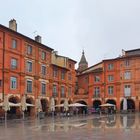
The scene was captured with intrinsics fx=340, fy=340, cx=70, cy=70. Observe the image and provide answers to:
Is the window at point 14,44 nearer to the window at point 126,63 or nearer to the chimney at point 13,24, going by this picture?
the chimney at point 13,24

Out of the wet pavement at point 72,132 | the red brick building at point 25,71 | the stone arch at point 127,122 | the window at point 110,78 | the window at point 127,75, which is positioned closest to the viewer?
the wet pavement at point 72,132

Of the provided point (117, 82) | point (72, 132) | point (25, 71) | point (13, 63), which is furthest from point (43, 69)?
point (72, 132)

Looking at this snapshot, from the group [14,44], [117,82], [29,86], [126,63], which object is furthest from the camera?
[117,82]

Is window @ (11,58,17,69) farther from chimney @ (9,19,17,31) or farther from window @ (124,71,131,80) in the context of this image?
window @ (124,71,131,80)

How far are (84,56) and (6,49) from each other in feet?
229

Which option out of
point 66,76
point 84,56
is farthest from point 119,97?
point 84,56

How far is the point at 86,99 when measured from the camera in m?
82.2

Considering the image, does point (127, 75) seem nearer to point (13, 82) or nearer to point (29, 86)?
point (29, 86)

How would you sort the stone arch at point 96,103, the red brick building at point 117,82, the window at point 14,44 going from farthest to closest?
the stone arch at point 96,103, the red brick building at point 117,82, the window at point 14,44

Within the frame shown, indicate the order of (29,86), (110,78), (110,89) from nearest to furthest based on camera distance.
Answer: (29,86) → (110,89) → (110,78)

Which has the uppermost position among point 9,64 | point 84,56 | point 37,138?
point 84,56

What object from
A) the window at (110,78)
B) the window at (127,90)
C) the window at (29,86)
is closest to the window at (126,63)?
the window at (110,78)

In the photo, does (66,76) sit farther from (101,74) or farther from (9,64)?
(9,64)

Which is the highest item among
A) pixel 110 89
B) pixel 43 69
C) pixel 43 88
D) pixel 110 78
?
pixel 43 69
